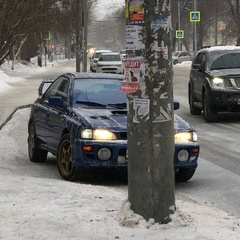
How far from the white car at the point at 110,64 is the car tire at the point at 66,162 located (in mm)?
32499

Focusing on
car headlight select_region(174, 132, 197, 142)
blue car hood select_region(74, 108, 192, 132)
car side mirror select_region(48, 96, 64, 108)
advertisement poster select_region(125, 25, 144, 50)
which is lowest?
car headlight select_region(174, 132, 197, 142)

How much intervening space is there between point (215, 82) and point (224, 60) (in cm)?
112

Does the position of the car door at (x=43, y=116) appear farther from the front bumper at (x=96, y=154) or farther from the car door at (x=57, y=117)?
the front bumper at (x=96, y=154)

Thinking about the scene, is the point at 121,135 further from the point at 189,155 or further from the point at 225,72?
the point at 225,72

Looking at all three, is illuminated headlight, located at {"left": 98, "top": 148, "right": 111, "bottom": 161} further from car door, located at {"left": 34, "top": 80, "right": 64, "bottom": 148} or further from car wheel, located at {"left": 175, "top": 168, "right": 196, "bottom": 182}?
car door, located at {"left": 34, "top": 80, "right": 64, "bottom": 148}

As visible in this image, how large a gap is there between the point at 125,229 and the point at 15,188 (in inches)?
Result: 84.1

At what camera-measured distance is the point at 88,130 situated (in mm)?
8117

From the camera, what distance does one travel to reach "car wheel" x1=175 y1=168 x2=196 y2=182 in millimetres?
8570

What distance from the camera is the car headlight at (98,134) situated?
8070mm

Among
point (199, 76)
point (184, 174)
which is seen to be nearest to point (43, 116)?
point (184, 174)

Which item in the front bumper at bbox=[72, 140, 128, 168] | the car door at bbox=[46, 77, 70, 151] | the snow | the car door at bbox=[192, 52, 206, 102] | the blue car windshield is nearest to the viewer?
the snow

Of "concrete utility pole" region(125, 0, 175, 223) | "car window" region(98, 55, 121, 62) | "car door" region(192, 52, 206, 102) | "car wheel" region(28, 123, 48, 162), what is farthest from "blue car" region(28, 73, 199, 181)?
"car window" region(98, 55, 121, 62)

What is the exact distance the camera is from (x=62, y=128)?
8836 millimetres

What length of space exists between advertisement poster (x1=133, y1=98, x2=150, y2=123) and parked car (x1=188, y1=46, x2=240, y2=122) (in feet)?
33.5
